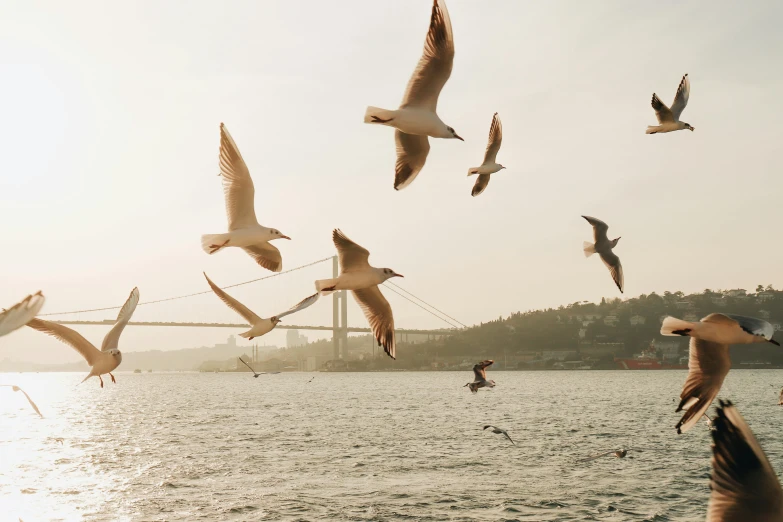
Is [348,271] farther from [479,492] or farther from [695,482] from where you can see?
[695,482]

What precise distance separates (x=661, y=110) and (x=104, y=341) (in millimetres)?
5696

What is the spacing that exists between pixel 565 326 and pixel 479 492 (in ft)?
311

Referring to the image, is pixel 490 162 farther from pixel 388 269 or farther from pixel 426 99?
pixel 388 269

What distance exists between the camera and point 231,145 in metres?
5.75

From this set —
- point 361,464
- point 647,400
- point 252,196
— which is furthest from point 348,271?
point 647,400

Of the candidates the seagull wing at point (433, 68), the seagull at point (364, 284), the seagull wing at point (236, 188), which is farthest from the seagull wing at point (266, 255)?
the seagull wing at point (433, 68)

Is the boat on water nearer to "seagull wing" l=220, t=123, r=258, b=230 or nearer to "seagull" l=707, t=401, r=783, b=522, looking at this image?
"seagull wing" l=220, t=123, r=258, b=230

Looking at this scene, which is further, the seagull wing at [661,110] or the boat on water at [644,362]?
the boat on water at [644,362]

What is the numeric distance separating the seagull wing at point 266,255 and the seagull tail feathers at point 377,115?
53.6 inches

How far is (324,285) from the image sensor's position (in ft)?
16.1

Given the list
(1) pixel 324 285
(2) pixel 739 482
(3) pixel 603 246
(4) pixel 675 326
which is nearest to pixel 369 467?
(3) pixel 603 246

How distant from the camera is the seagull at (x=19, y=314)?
312 cm

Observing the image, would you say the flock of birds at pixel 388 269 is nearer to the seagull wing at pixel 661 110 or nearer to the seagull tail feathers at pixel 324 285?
the seagull tail feathers at pixel 324 285

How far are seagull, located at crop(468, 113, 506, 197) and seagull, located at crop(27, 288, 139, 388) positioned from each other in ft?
10.1
